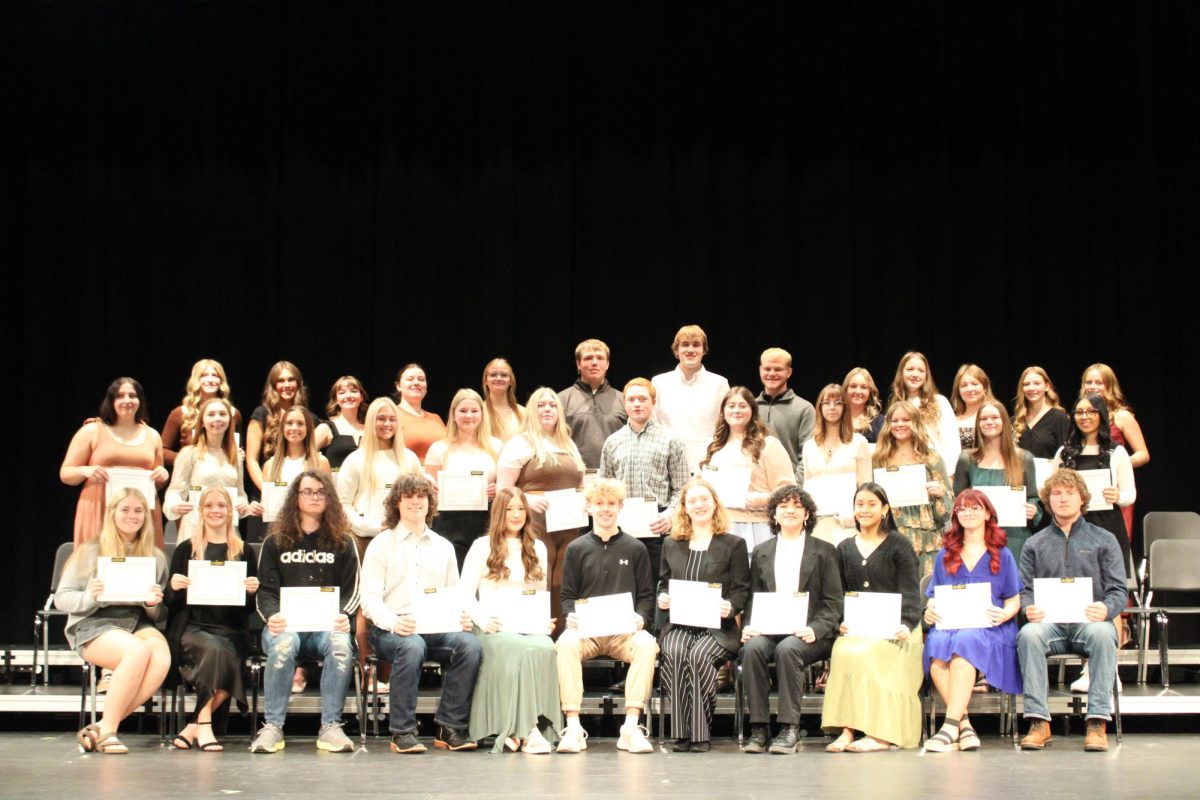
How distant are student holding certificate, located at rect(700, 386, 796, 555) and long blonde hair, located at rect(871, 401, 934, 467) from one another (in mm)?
476

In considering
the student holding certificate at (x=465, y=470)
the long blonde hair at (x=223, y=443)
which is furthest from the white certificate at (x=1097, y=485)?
the long blonde hair at (x=223, y=443)

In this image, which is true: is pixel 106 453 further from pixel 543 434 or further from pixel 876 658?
pixel 876 658

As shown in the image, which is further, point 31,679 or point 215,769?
point 31,679

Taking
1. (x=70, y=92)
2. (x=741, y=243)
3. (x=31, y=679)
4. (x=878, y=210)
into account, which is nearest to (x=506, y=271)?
(x=741, y=243)

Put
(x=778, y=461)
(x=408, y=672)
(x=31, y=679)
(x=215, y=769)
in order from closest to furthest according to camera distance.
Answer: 1. (x=215, y=769)
2. (x=408, y=672)
3. (x=778, y=461)
4. (x=31, y=679)

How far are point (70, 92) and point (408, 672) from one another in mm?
5732

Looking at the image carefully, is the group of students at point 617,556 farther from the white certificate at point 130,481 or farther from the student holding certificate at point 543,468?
the white certificate at point 130,481

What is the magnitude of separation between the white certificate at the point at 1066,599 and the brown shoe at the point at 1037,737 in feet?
1.66

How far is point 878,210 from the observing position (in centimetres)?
962

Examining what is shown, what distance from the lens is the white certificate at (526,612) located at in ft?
22.4

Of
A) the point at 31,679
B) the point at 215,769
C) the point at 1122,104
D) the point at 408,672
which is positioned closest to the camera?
the point at 215,769

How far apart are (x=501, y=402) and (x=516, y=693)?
1.95 m

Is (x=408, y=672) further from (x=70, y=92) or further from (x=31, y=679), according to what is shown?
(x=70, y=92)

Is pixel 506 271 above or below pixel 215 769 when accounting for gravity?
above
